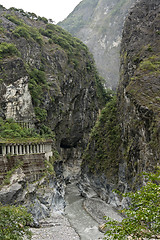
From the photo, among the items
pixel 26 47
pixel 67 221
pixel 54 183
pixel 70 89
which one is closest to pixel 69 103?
pixel 70 89

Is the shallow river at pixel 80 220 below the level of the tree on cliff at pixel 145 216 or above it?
below

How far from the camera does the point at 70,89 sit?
2790 inches

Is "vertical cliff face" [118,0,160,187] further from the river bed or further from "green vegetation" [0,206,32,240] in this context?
"green vegetation" [0,206,32,240]

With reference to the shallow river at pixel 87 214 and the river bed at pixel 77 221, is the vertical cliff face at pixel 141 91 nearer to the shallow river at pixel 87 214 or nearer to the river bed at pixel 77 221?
the shallow river at pixel 87 214

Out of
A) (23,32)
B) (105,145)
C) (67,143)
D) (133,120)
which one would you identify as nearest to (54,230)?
(133,120)

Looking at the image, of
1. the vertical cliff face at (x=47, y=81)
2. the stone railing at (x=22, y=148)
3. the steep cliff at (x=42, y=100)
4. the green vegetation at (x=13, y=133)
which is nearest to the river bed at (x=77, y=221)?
the steep cliff at (x=42, y=100)

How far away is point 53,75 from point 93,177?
99.4ft

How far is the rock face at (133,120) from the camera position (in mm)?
30086

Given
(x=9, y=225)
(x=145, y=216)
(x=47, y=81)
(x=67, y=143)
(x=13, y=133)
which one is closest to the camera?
(x=145, y=216)

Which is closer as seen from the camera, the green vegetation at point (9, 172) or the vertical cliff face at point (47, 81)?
the green vegetation at point (9, 172)

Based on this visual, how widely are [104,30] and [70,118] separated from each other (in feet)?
249

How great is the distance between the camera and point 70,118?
71688 millimetres

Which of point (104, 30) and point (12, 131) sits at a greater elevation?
point (104, 30)

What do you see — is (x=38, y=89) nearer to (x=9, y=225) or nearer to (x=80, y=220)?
(x=80, y=220)
